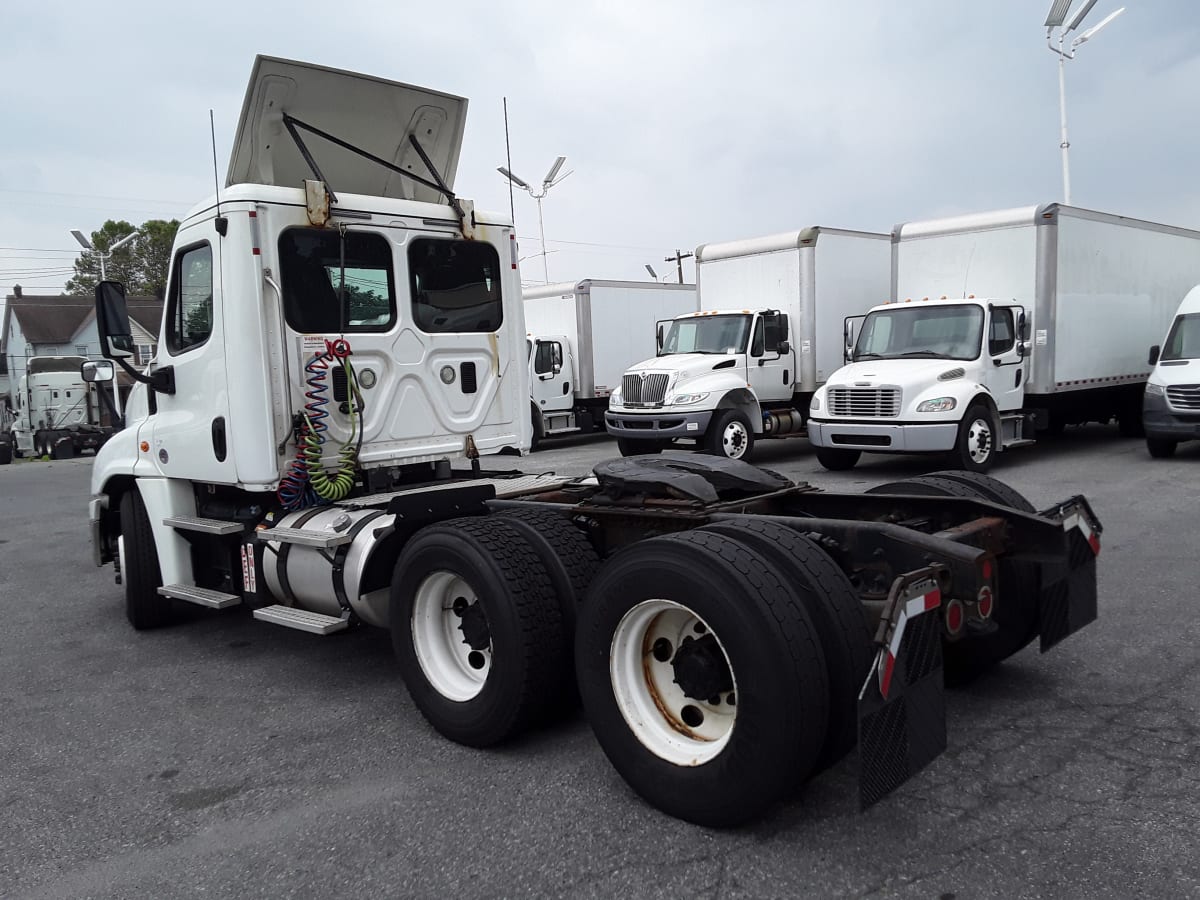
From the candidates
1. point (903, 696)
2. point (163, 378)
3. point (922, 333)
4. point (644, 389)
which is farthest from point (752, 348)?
point (903, 696)

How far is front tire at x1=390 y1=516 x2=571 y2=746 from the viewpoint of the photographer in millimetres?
3844

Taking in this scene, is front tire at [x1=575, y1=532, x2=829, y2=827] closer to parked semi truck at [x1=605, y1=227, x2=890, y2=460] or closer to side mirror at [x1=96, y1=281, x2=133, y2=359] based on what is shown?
side mirror at [x1=96, y1=281, x2=133, y2=359]

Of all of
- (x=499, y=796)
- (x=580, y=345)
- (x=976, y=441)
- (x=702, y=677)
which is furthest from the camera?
(x=580, y=345)

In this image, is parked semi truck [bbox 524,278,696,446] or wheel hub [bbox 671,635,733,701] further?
parked semi truck [bbox 524,278,696,446]

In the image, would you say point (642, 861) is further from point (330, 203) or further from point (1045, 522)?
point (330, 203)

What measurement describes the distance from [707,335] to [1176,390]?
6.87m

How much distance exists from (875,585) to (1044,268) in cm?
1141

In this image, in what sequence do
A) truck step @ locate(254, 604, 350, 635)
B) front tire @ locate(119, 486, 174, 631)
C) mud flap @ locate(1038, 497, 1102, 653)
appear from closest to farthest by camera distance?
1. mud flap @ locate(1038, 497, 1102, 653)
2. truck step @ locate(254, 604, 350, 635)
3. front tire @ locate(119, 486, 174, 631)

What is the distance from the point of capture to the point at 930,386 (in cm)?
1232

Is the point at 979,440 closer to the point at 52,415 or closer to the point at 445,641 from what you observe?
the point at 445,641

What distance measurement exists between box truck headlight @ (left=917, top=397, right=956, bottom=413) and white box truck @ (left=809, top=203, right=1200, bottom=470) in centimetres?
1

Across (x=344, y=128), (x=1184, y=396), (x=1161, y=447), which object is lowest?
(x=1161, y=447)

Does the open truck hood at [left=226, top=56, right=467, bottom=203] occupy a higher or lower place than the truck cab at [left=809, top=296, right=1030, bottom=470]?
higher

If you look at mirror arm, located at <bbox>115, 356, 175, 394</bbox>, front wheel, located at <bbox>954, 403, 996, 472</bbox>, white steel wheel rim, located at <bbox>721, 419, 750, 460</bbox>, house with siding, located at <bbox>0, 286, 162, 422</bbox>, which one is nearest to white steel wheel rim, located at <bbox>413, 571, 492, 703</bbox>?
mirror arm, located at <bbox>115, 356, 175, 394</bbox>
